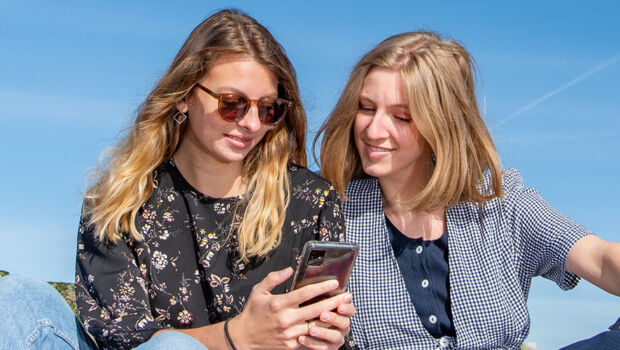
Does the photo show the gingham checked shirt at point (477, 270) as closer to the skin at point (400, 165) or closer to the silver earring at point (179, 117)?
the skin at point (400, 165)

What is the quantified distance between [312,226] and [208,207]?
63cm

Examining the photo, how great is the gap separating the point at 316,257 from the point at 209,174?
3.82ft

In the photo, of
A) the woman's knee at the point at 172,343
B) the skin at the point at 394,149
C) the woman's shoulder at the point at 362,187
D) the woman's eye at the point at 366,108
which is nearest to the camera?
the woman's knee at the point at 172,343

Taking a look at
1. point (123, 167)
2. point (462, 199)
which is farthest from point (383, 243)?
point (123, 167)

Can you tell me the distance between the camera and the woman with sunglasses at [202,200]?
377 centimetres

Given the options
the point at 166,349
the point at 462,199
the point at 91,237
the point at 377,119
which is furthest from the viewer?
the point at 462,199

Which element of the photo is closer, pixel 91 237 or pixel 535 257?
pixel 91 237

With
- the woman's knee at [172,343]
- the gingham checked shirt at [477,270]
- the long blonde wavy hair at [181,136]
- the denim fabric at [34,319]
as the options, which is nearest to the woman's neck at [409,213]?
the gingham checked shirt at [477,270]

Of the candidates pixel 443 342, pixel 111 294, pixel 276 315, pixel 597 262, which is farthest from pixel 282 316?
pixel 597 262

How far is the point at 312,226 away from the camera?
4016 millimetres

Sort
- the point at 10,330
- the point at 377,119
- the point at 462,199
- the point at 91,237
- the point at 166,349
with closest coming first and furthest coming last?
the point at 166,349, the point at 10,330, the point at 91,237, the point at 377,119, the point at 462,199

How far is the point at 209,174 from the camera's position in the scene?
13.3ft

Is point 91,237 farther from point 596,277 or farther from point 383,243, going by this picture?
point 596,277

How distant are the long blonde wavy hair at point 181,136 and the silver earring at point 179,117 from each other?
0.03 metres
